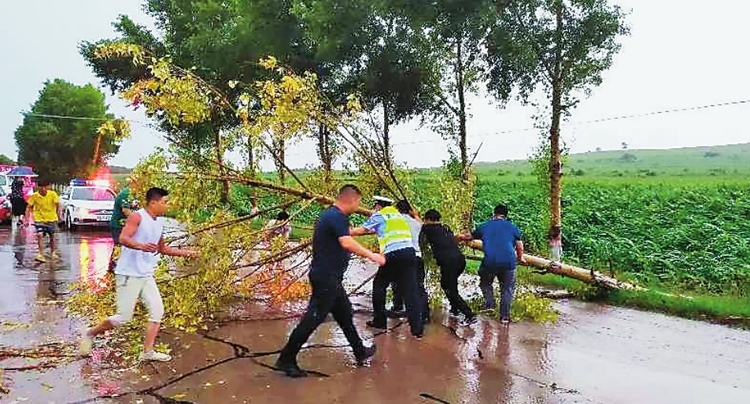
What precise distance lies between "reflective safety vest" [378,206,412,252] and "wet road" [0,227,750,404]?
1.17 meters

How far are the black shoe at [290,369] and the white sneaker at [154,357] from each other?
46.8 inches

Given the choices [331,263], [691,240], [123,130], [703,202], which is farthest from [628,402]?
[703,202]

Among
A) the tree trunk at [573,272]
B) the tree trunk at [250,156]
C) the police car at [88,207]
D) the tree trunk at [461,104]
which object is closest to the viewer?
the tree trunk at [250,156]

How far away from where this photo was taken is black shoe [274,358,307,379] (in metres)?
6.56

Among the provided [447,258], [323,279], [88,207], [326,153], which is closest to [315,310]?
[323,279]

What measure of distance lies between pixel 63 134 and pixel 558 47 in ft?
172

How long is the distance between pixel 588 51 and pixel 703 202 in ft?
32.4

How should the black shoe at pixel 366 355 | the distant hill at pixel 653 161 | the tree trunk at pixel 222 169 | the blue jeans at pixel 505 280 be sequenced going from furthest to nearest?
1. the distant hill at pixel 653 161
2. the tree trunk at pixel 222 169
3. the blue jeans at pixel 505 280
4. the black shoe at pixel 366 355

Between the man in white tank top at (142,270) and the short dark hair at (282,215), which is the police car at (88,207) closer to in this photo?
the short dark hair at (282,215)

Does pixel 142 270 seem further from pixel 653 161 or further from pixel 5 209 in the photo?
pixel 653 161

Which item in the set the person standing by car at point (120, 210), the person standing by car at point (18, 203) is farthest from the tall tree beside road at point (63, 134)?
the person standing by car at point (120, 210)

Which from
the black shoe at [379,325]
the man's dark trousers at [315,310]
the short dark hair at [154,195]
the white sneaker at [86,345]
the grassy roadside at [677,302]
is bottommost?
the grassy roadside at [677,302]

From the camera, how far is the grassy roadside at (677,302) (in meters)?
10.1

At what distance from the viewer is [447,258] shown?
364 inches
